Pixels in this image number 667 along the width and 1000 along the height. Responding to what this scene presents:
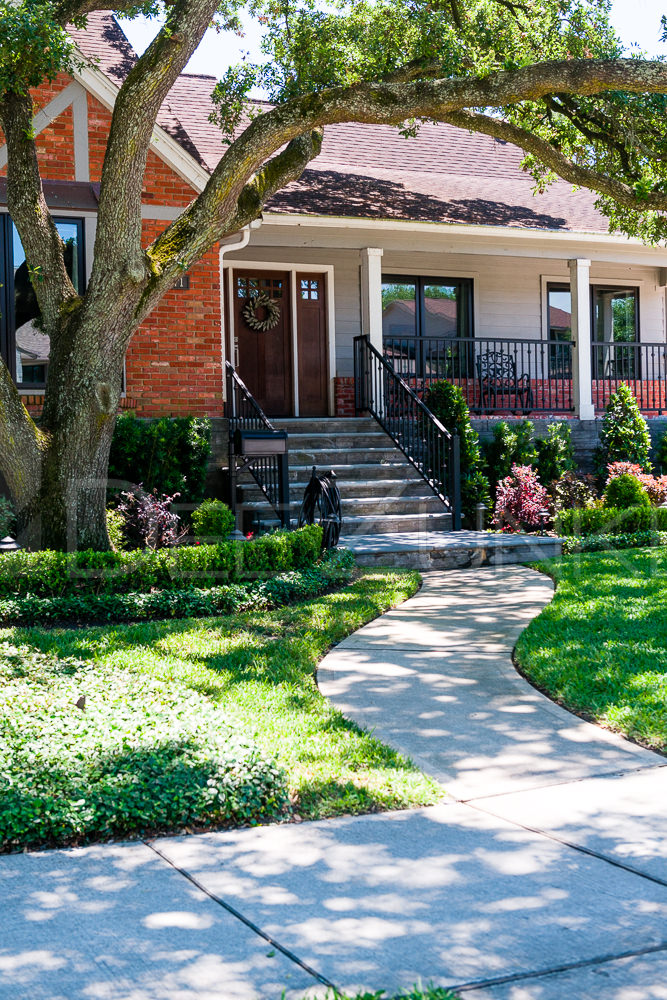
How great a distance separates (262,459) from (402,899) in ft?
29.2

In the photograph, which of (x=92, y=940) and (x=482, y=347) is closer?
(x=92, y=940)

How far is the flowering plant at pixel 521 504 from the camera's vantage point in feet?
41.6

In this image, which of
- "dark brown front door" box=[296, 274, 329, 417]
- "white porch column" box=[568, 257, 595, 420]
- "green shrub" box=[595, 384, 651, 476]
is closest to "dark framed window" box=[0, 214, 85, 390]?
"dark brown front door" box=[296, 274, 329, 417]

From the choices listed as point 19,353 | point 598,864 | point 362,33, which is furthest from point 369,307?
point 598,864

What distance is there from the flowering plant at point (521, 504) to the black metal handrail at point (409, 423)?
2.96 ft

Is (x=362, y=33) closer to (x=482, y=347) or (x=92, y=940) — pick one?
(x=482, y=347)

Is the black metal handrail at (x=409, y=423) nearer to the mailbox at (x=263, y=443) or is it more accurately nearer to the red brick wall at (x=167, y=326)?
the mailbox at (x=263, y=443)

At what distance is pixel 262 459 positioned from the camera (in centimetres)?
1174

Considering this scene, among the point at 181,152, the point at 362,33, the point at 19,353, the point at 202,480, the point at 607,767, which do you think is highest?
the point at 362,33

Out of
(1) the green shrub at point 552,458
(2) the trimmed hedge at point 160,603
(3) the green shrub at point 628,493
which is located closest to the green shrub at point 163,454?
(2) the trimmed hedge at point 160,603

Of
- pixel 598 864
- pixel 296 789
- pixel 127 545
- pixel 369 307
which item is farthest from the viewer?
pixel 369 307

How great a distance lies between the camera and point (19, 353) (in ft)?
39.0

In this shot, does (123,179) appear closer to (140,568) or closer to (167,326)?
(140,568)

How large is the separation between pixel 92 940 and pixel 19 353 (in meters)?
10.0
